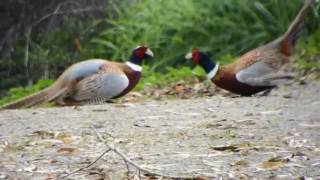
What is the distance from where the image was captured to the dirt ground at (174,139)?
19.7 feet

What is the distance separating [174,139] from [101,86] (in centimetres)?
302

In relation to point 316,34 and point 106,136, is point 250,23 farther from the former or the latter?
point 106,136

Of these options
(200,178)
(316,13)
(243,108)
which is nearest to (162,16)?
(316,13)

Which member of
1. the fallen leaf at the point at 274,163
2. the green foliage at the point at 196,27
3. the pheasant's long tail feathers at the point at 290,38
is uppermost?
the green foliage at the point at 196,27

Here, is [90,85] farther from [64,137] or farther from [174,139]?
[174,139]

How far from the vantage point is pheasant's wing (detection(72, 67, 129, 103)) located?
9.96 m

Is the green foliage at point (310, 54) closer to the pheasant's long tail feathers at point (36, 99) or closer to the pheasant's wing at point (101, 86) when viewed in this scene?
the pheasant's wing at point (101, 86)

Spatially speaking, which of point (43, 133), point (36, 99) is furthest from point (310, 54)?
point (43, 133)

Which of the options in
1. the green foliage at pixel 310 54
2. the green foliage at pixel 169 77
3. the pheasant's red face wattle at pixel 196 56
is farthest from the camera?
the green foliage at pixel 169 77

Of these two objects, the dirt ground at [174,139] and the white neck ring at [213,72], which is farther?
the white neck ring at [213,72]

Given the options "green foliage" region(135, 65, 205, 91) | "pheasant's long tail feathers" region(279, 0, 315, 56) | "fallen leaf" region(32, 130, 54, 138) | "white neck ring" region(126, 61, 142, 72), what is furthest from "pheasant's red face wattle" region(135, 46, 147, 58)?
"fallen leaf" region(32, 130, 54, 138)

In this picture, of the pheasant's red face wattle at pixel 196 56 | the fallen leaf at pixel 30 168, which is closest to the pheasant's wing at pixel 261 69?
the pheasant's red face wattle at pixel 196 56

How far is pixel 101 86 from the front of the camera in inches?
392

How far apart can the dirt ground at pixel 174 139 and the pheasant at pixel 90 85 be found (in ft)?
1.09
